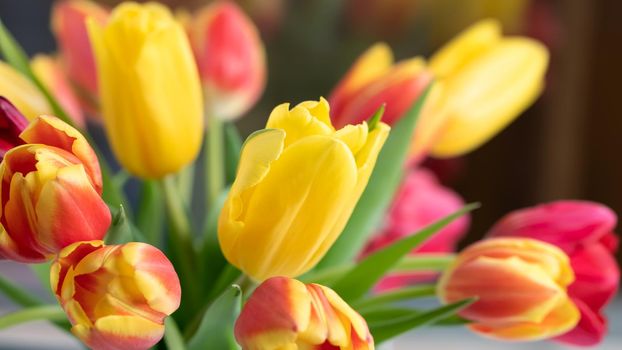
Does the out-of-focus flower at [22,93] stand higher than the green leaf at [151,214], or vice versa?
the out-of-focus flower at [22,93]

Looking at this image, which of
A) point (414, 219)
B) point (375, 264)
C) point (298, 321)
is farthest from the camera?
point (414, 219)

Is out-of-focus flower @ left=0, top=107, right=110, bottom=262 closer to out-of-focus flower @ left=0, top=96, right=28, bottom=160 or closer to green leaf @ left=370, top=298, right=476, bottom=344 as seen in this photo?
out-of-focus flower @ left=0, top=96, right=28, bottom=160

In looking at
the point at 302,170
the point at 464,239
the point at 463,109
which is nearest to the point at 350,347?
the point at 302,170

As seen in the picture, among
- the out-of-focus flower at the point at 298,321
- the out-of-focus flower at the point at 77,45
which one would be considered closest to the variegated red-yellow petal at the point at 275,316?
the out-of-focus flower at the point at 298,321

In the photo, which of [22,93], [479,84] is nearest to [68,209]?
[22,93]

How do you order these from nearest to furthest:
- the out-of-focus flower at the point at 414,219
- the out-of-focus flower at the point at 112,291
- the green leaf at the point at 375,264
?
the out-of-focus flower at the point at 112,291 → the green leaf at the point at 375,264 → the out-of-focus flower at the point at 414,219

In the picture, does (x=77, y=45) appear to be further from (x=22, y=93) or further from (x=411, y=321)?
(x=411, y=321)

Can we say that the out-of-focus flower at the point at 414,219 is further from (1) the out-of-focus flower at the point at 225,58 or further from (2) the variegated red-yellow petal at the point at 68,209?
(2) the variegated red-yellow petal at the point at 68,209
